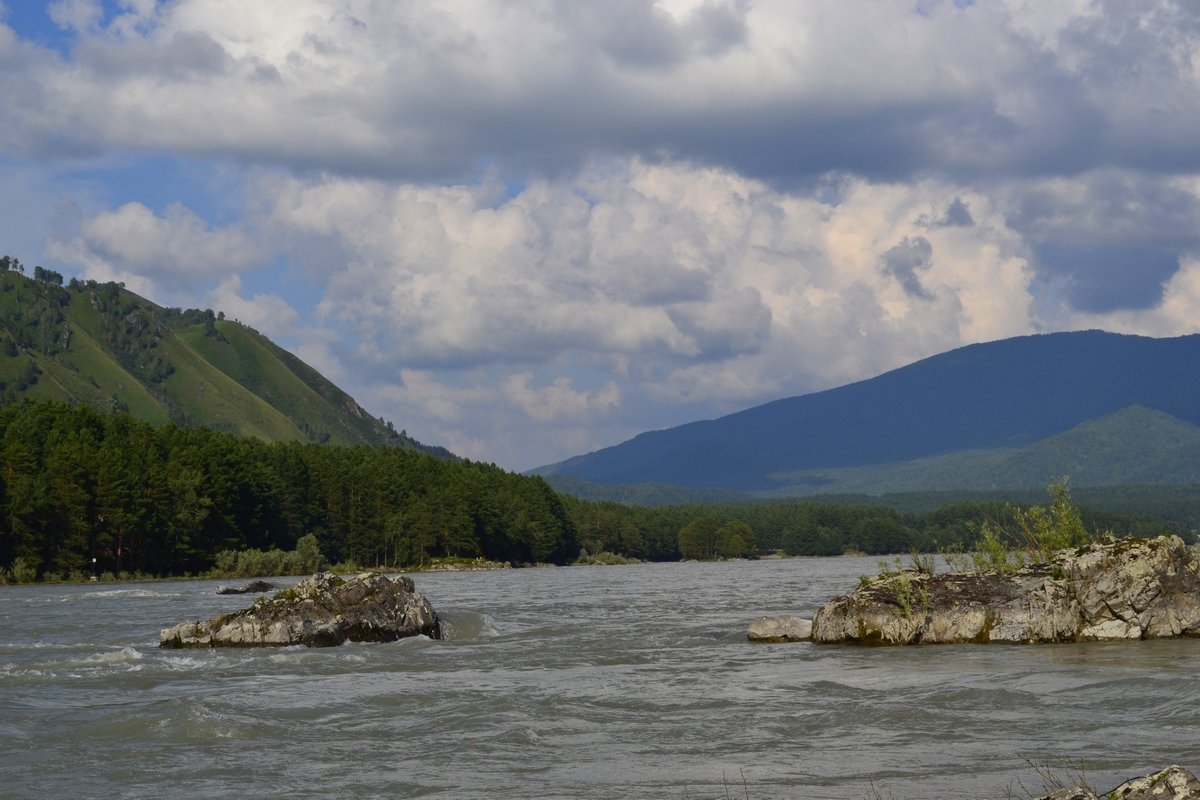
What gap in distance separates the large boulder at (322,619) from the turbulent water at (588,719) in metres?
1.35

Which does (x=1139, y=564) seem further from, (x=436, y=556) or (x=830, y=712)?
(x=436, y=556)

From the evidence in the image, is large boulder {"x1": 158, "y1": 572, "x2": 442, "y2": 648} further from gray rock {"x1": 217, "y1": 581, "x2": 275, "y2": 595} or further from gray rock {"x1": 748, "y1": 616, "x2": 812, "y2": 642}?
gray rock {"x1": 217, "y1": 581, "x2": 275, "y2": 595}

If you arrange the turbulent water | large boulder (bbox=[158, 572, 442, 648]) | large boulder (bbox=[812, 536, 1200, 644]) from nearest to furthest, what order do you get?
the turbulent water
large boulder (bbox=[812, 536, 1200, 644])
large boulder (bbox=[158, 572, 442, 648])

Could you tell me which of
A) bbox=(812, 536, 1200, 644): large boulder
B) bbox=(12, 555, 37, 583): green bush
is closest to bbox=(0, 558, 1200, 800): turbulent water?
bbox=(812, 536, 1200, 644): large boulder

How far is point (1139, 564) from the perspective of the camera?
34.0 meters

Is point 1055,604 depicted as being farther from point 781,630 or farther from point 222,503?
point 222,503

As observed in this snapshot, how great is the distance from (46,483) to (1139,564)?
92.1 m

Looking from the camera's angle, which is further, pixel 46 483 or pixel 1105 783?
pixel 46 483

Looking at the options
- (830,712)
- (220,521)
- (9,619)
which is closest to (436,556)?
(220,521)

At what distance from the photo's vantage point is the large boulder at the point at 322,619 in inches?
1463

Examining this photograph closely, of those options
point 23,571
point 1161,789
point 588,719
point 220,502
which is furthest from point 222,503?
point 1161,789

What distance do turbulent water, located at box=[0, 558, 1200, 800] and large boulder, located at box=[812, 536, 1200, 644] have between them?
4.01 feet

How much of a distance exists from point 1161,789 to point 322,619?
100 feet

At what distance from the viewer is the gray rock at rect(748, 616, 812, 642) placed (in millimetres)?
36938
